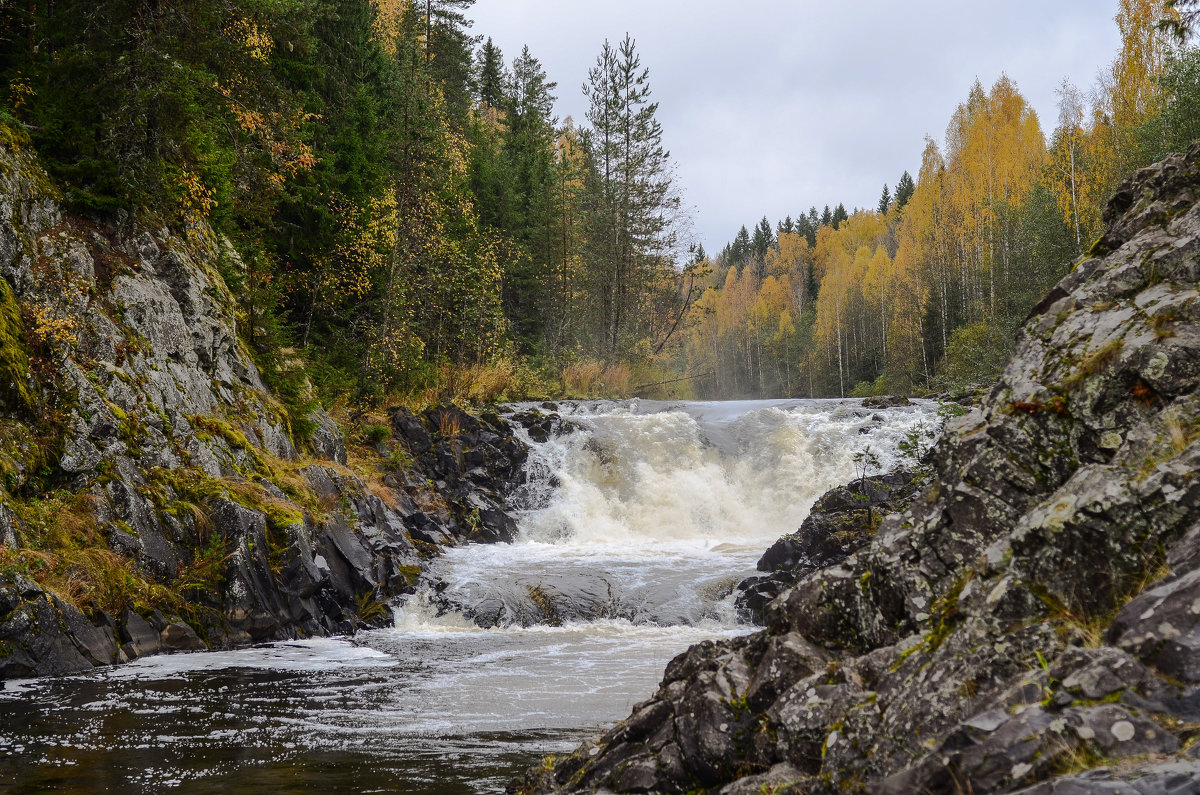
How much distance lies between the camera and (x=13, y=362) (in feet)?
30.1

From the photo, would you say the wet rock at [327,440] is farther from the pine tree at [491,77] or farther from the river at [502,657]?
the pine tree at [491,77]

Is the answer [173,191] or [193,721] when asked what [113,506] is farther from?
[173,191]

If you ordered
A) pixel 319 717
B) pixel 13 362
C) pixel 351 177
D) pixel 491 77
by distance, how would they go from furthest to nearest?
pixel 491 77 < pixel 351 177 < pixel 13 362 < pixel 319 717

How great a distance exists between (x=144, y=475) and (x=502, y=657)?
5.15 meters

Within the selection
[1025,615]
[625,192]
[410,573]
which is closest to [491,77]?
[625,192]

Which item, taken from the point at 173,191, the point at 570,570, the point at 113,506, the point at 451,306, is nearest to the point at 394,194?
the point at 451,306

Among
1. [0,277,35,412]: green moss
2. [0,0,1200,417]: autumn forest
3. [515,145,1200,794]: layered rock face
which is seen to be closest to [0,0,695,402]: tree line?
[0,0,1200,417]: autumn forest

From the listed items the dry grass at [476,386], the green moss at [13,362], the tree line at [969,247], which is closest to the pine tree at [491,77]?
the tree line at [969,247]

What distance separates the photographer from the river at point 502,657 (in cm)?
559

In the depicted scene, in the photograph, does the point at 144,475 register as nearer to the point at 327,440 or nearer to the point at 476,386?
the point at 327,440

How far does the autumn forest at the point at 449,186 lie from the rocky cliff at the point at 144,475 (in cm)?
108

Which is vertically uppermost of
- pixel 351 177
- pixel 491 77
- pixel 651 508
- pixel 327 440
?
pixel 491 77

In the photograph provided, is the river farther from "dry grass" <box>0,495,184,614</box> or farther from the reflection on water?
"dry grass" <box>0,495,184,614</box>

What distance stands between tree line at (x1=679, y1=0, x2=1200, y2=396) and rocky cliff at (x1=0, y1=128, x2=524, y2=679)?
10889 millimetres
